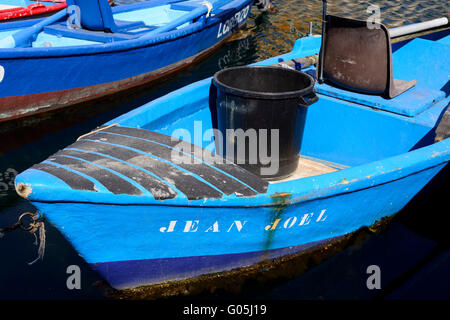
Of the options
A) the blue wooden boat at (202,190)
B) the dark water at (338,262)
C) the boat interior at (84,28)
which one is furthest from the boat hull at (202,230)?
the boat interior at (84,28)

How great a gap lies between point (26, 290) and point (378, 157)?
3329 mm

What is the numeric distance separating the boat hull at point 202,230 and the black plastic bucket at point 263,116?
642 millimetres

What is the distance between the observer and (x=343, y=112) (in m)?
4.40

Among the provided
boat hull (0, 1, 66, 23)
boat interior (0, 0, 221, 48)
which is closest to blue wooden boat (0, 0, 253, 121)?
boat interior (0, 0, 221, 48)

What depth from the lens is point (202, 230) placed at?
10.2 feet

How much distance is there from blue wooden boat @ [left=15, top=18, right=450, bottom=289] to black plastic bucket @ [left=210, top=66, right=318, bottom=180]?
0.44 m

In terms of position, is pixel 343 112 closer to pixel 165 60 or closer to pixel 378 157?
pixel 378 157

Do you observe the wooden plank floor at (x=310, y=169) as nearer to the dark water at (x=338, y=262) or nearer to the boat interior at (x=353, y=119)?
the boat interior at (x=353, y=119)

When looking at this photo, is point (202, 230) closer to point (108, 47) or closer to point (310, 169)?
point (310, 169)

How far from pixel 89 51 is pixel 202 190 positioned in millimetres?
4403

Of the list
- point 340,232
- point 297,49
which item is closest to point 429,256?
point 340,232

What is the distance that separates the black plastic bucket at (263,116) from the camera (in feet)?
11.5

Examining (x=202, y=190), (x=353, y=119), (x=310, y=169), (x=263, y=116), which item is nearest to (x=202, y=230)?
(x=202, y=190)
